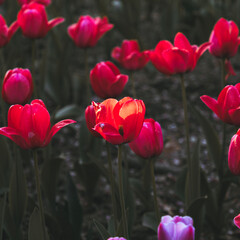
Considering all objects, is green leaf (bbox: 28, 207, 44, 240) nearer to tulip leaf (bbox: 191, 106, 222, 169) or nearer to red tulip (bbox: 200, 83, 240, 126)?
red tulip (bbox: 200, 83, 240, 126)

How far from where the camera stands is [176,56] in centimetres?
132

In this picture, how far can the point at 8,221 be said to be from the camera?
4.79 ft

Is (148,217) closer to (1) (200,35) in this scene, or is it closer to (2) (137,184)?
(2) (137,184)

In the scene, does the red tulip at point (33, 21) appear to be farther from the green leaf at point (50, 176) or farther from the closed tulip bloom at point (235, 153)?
the closed tulip bloom at point (235, 153)

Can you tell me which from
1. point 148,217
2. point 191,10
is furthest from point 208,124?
point 191,10

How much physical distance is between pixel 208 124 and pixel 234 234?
0.45 meters

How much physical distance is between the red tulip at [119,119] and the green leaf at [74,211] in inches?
26.4

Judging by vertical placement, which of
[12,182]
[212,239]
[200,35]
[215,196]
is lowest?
[212,239]

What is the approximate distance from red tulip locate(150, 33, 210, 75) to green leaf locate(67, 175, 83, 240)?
0.53 metres

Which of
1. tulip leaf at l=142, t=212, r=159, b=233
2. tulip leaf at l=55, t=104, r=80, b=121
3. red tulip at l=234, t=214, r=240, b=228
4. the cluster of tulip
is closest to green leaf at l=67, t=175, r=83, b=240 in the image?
tulip leaf at l=142, t=212, r=159, b=233

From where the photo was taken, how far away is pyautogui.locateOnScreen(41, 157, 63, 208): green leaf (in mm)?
1646

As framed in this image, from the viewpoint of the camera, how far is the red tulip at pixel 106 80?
4.49 ft

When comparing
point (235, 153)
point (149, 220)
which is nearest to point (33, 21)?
point (149, 220)

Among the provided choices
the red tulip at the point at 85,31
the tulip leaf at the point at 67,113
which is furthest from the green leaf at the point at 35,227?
the tulip leaf at the point at 67,113
